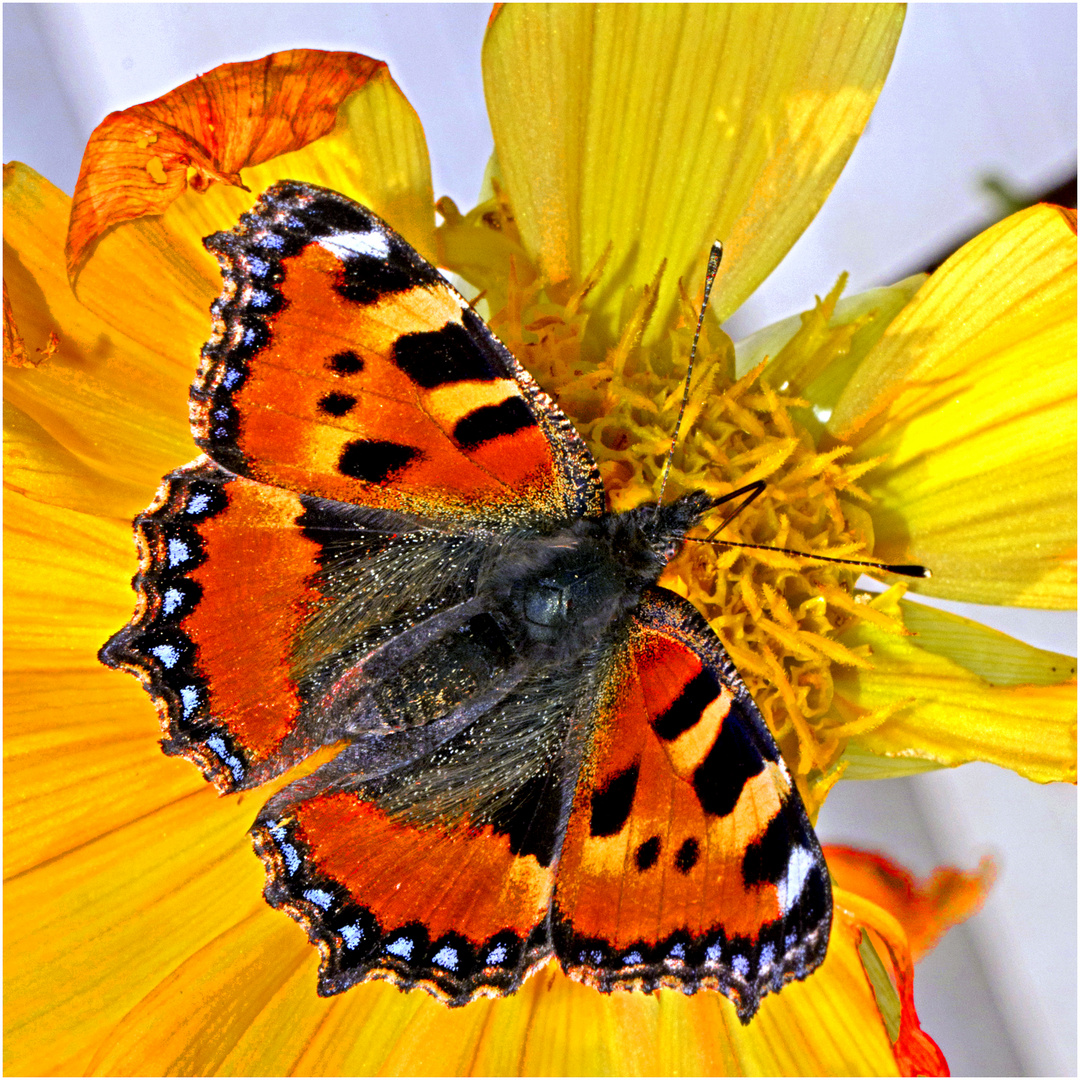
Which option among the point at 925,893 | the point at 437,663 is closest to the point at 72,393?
A: the point at 437,663

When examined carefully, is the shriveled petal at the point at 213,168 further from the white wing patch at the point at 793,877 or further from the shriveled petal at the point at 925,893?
the shriveled petal at the point at 925,893

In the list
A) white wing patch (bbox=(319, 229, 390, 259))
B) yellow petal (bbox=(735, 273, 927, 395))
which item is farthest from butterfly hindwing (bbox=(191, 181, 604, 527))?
yellow petal (bbox=(735, 273, 927, 395))

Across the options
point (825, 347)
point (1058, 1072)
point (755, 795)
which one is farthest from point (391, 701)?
point (1058, 1072)

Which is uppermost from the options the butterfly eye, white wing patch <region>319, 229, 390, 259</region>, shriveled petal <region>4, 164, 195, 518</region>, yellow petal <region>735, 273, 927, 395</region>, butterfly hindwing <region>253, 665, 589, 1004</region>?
shriveled petal <region>4, 164, 195, 518</region>

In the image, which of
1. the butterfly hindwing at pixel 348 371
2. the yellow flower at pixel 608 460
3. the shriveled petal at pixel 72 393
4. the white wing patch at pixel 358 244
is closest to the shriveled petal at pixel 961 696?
the yellow flower at pixel 608 460

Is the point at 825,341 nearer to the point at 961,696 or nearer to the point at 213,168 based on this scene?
the point at 961,696

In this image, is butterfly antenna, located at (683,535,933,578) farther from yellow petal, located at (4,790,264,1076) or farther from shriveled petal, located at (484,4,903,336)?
yellow petal, located at (4,790,264,1076)
